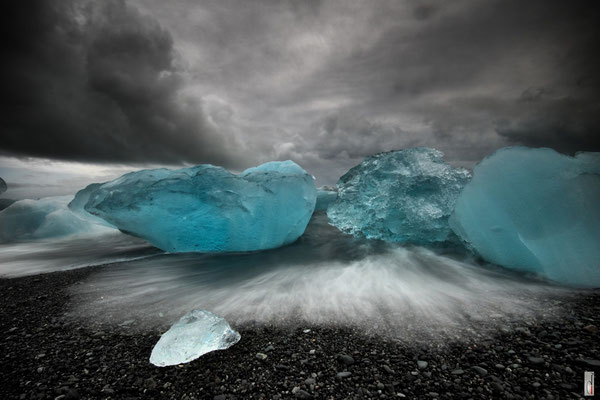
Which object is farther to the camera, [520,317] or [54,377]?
[520,317]

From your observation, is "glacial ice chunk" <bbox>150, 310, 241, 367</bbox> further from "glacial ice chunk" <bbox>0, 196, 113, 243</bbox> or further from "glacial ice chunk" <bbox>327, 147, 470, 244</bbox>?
"glacial ice chunk" <bbox>0, 196, 113, 243</bbox>

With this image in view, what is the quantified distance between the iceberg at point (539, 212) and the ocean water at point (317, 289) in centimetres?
34

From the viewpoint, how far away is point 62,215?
9062mm

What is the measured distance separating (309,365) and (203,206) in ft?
14.4

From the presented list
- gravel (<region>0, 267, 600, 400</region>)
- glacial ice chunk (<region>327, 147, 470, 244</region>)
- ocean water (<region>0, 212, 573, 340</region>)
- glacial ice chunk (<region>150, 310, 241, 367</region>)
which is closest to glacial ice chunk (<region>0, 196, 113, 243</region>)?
ocean water (<region>0, 212, 573, 340</region>)

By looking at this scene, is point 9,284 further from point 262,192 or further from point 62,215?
point 62,215

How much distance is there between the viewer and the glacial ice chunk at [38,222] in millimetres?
8251

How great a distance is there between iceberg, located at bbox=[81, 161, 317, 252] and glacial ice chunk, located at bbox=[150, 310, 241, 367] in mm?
3482

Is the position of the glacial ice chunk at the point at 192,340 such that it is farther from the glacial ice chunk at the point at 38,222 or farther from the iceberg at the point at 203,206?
the glacial ice chunk at the point at 38,222

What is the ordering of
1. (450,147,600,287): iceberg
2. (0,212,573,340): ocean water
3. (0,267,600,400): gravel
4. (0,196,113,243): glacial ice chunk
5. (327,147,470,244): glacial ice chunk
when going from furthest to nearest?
(0,196,113,243): glacial ice chunk → (327,147,470,244): glacial ice chunk → (450,147,600,287): iceberg → (0,212,573,340): ocean water → (0,267,600,400): gravel

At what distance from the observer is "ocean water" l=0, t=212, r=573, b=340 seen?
2.62m

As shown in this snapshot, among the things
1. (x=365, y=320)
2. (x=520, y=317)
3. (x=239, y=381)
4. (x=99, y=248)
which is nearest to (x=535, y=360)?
(x=520, y=317)

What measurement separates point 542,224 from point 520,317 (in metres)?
1.88

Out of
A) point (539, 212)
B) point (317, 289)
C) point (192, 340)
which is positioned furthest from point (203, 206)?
point (539, 212)
